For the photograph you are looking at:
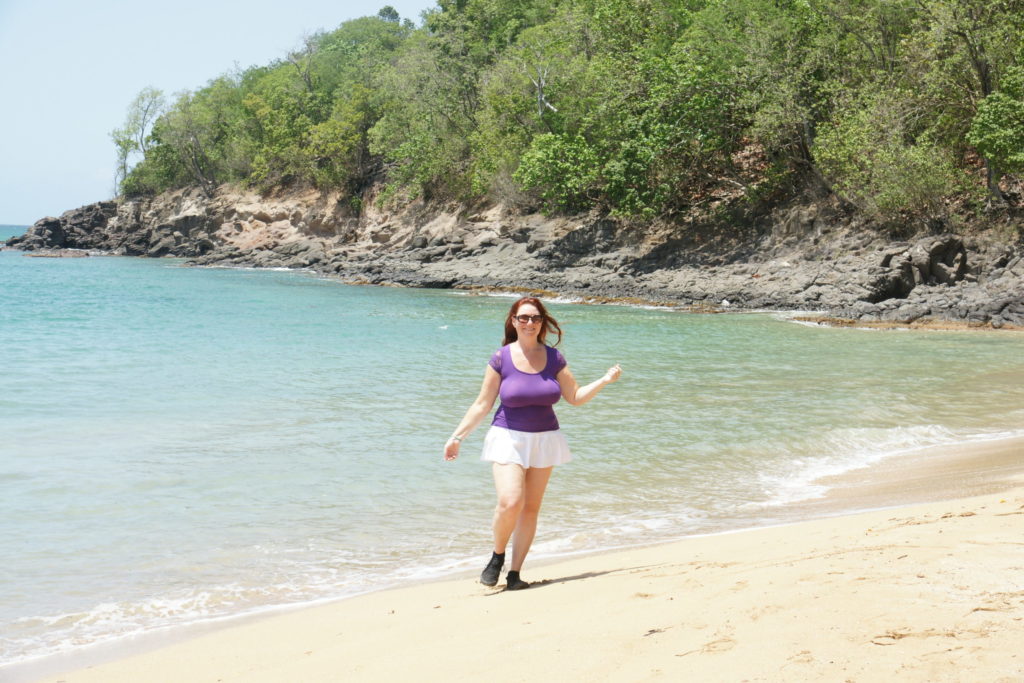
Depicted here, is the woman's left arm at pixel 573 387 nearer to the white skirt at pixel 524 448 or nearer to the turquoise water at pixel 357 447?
the white skirt at pixel 524 448

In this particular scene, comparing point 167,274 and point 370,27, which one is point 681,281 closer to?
point 167,274

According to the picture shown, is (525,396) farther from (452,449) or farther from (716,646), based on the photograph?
(716,646)

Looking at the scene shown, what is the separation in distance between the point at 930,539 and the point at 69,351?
61.4 feet

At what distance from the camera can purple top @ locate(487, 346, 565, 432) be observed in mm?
5086

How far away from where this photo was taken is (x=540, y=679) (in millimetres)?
3414

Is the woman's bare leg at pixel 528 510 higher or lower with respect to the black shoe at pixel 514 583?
higher

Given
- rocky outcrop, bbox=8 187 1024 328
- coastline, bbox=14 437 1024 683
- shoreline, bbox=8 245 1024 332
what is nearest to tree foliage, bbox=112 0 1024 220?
rocky outcrop, bbox=8 187 1024 328

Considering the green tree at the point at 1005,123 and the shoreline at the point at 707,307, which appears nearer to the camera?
the shoreline at the point at 707,307

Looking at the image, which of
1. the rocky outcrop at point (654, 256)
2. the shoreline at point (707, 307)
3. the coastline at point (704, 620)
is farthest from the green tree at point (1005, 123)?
the coastline at point (704, 620)

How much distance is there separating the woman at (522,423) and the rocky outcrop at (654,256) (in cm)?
2104

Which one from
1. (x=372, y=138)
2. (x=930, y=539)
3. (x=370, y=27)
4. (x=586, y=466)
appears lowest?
(x=586, y=466)

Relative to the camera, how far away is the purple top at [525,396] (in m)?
5.09

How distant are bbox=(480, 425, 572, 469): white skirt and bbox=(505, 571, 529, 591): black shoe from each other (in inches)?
26.1

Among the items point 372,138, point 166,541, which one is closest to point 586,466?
point 166,541
